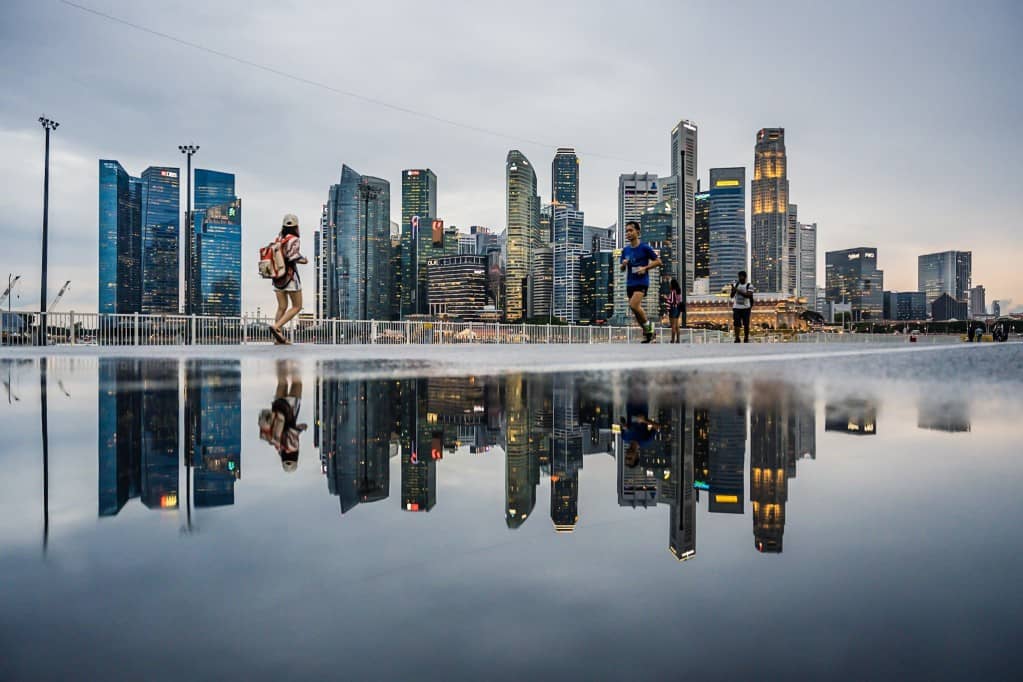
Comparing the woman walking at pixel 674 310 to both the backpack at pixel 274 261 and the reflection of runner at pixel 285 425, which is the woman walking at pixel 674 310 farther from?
the reflection of runner at pixel 285 425

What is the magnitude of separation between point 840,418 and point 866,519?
152 centimetres

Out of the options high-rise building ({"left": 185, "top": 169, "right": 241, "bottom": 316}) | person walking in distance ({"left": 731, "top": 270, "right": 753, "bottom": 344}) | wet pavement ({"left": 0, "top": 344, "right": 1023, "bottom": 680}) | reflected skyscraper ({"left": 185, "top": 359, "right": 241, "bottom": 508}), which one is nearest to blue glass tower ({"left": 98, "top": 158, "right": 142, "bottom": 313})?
high-rise building ({"left": 185, "top": 169, "right": 241, "bottom": 316})

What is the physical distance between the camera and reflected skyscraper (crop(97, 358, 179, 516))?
1540mm

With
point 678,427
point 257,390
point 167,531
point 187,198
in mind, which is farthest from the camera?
point 187,198

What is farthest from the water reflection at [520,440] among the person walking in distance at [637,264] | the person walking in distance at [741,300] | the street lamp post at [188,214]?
the street lamp post at [188,214]

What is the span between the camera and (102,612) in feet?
2.92

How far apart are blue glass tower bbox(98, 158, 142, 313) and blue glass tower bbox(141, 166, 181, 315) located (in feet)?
11.6

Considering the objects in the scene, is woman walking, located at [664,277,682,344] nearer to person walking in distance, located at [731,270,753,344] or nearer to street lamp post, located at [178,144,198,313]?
person walking in distance, located at [731,270,753,344]

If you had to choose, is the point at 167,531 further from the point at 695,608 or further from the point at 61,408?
the point at 61,408

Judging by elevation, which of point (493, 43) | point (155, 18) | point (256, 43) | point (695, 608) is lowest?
point (695, 608)

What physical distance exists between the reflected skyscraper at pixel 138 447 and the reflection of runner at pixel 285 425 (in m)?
0.33

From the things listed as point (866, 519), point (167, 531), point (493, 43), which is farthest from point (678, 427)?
point (493, 43)

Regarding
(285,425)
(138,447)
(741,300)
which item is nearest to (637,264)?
(741,300)

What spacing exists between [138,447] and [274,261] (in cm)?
1032
